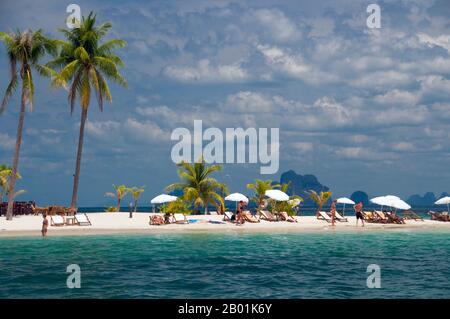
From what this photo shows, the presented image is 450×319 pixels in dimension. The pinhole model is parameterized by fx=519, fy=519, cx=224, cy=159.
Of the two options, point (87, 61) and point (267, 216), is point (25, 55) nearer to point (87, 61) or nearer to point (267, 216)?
point (87, 61)

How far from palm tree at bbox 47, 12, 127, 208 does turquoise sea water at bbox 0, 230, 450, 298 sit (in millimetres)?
15854

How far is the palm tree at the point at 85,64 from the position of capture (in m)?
39.4

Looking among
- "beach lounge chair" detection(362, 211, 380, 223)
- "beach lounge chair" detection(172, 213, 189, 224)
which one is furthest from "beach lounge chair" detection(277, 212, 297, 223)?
"beach lounge chair" detection(172, 213, 189, 224)

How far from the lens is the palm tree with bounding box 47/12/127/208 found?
39375 millimetres

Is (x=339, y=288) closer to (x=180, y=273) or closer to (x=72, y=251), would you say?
(x=180, y=273)

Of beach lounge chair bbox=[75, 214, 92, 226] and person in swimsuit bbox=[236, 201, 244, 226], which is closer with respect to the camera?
beach lounge chair bbox=[75, 214, 92, 226]

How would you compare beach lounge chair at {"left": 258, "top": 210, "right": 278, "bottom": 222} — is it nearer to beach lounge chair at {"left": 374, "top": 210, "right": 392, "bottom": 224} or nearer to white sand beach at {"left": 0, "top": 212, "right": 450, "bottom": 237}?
white sand beach at {"left": 0, "top": 212, "right": 450, "bottom": 237}

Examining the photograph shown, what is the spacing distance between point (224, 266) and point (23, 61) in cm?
2288

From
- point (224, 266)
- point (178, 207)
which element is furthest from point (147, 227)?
point (224, 266)

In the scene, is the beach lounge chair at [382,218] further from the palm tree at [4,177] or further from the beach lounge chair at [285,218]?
the palm tree at [4,177]

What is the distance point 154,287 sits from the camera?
14.3 meters

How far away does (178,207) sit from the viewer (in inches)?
1565

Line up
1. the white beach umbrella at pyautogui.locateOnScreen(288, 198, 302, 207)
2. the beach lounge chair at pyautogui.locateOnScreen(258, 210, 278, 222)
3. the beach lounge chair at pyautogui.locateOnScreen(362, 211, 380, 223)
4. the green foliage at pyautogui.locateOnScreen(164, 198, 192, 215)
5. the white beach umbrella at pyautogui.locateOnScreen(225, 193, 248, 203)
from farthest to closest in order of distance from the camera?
the white beach umbrella at pyautogui.locateOnScreen(288, 198, 302, 207) → the green foliage at pyautogui.locateOnScreen(164, 198, 192, 215) → the white beach umbrella at pyautogui.locateOnScreen(225, 193, 248, 203) → the beach lounge chair at pyautogui.locateOnScreen(362, 211, 380, 223) → the beach lounge chair at pyautogui.locateOnScreen(258, 210, 278, 222)

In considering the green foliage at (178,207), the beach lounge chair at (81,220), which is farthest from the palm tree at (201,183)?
the beach lounge chair at (81,220)
